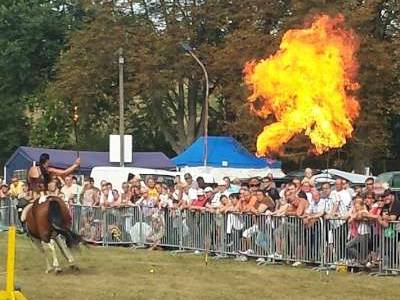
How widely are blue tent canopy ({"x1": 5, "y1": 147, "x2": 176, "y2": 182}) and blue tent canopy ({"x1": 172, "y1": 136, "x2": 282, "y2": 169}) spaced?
3103mm

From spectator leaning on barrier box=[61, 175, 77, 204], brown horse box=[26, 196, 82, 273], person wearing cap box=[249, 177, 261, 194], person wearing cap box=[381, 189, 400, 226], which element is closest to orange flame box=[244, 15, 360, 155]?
person wearing cap box=[249, 177, 261, 194]

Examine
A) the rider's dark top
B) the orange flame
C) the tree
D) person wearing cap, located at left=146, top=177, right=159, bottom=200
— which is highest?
the tree

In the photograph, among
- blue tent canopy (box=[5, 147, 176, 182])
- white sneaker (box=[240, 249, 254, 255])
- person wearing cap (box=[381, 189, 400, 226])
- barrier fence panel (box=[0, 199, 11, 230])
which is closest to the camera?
person wearing cap (box=[381, 189, 400, 226])

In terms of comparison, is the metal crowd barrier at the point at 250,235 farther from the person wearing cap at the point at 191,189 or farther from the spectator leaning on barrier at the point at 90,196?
the person wearing cap at the point at 191,189

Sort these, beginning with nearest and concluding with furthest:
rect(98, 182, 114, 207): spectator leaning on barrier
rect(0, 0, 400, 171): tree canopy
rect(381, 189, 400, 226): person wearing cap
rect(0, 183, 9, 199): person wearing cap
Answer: rect(381, 189, 400, 226): person wearing cap → rect(98, 182, 114, 207): spectator leaning on barrier → rect(0, 183, 9, 199): person wearing cap → rect(0, 0, 400, 171): tree canopy

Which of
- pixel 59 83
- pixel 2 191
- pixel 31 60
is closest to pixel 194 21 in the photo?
pixel 59 83

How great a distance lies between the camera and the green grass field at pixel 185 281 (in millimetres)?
12727

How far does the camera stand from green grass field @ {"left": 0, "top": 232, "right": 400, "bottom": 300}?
501 inches

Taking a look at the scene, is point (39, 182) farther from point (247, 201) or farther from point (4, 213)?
point (4, 213)

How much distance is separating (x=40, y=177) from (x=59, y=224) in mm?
859

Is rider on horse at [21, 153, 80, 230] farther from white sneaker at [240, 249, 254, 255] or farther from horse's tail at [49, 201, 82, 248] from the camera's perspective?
white sneaker at [240, 249, 254, 255]

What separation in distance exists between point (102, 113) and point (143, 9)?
23.3ft

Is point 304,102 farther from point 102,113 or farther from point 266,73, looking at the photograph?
point 102,113

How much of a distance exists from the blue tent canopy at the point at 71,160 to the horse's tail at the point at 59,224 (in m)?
20.4
